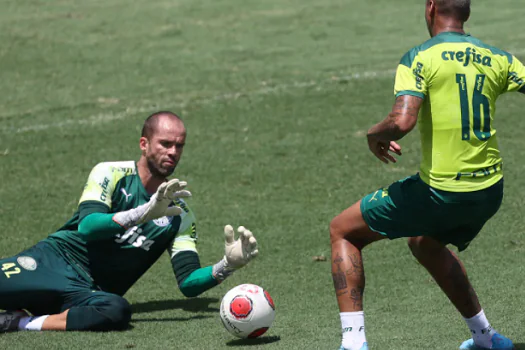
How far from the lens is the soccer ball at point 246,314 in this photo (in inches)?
247

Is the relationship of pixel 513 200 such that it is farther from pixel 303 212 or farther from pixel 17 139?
pixel 17 139

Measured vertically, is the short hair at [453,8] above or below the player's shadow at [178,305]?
above

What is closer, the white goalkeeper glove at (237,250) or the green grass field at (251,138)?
the white goalkeeper glove at (237,250)

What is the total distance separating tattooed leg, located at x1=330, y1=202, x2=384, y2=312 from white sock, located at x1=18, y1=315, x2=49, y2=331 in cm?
Answer: 238

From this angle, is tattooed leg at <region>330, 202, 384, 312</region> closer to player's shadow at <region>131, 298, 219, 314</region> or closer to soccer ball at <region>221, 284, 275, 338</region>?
soccer ball at <region>221, 284, 275, 338</region>

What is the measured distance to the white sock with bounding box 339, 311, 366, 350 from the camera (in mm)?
5359

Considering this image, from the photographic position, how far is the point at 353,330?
5383 millimetres

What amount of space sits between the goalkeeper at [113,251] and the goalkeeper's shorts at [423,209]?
4.55 ft

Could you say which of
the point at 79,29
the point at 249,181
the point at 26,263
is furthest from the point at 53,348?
the point at 79,29

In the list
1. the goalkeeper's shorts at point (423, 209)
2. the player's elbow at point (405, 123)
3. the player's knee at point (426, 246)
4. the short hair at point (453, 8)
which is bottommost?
the player's knee at point (426, 246)

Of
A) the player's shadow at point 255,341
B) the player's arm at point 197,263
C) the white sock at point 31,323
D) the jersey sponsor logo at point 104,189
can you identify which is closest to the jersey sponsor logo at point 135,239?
the player's arm at point 197,263

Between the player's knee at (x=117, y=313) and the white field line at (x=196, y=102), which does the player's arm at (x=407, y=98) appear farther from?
the white field line at (x=196, y=102)

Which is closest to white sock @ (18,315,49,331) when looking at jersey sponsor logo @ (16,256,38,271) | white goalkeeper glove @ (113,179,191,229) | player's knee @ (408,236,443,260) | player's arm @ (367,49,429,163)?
jersey sponsor logo @ (16,256,38,271)

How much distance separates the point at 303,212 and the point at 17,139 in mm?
4491
